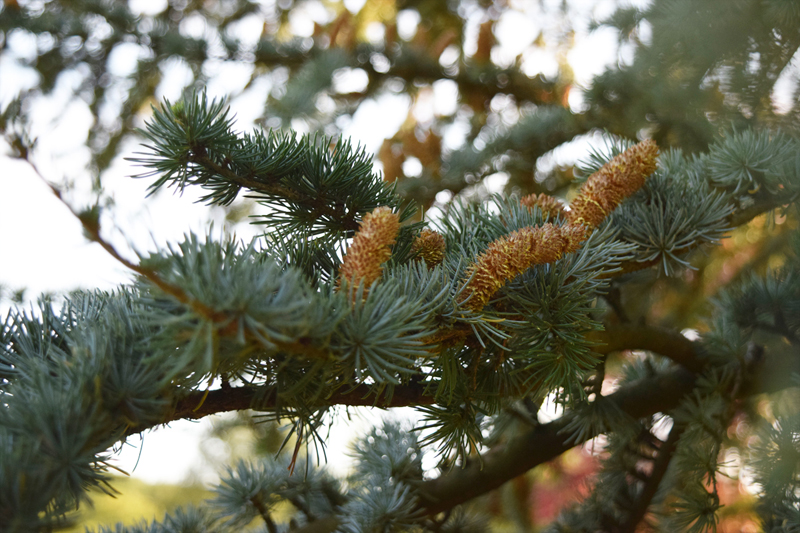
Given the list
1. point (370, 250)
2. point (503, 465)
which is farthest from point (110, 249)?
point (503, 465)

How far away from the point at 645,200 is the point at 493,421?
311 mm

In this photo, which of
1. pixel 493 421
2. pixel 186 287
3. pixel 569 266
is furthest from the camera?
pixel 493 421

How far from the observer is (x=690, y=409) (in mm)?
585

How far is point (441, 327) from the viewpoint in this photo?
0.34 metres

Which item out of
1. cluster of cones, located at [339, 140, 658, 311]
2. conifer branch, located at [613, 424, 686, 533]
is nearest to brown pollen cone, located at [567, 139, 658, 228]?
cluster of cones, located at [339, 140, 658, 311]

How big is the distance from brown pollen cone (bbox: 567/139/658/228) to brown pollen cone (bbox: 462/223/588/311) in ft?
0.31

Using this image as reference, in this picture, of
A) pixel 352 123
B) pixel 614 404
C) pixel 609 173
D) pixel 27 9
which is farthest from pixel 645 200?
pixel 27 9

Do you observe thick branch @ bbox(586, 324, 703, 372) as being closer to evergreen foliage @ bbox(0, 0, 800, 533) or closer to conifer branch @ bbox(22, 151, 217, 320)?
evergreen foliage @ bbox(0, 0, 800, 533)

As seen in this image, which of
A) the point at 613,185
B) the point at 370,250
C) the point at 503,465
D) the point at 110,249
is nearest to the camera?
the point at 110,249

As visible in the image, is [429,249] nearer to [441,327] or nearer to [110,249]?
[441,327]

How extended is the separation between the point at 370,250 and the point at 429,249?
0.33 feet

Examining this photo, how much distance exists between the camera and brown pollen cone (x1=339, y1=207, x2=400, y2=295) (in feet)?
1.06

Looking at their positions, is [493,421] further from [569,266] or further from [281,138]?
[281,138]

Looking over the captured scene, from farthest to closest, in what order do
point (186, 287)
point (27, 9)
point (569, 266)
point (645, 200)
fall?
point (27, 9) → point (645, 200) → point (569, 266) → point (186, 287)
